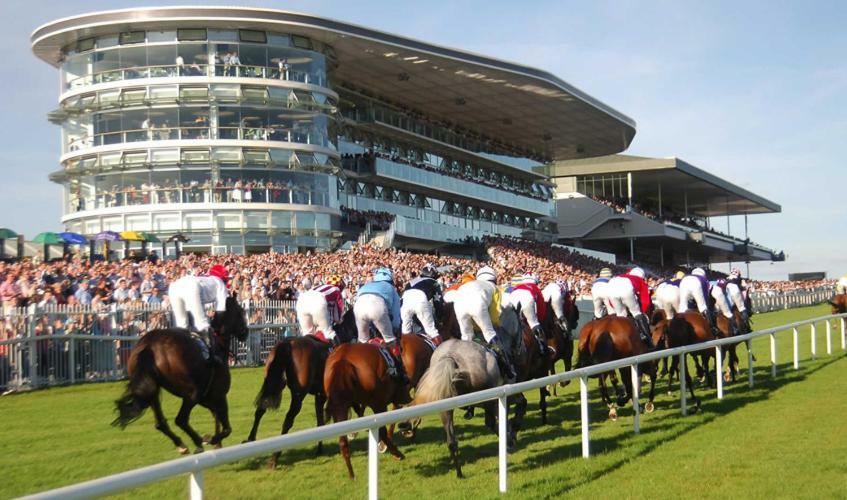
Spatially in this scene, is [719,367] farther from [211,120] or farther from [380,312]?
[211,120]

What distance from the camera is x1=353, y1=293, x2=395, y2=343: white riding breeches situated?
9812 mm

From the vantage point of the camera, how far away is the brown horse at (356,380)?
8438 mm

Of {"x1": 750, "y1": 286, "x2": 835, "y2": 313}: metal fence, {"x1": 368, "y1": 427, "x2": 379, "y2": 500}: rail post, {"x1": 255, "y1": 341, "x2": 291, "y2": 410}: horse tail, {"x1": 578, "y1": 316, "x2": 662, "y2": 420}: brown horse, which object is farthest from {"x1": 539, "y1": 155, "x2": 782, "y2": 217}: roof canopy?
{"x1": 368, "y1": 427, "x2": 379, "y2": 500}: rail post

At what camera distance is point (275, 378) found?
358 inches

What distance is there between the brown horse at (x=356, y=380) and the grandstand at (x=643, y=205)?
56.8 meters

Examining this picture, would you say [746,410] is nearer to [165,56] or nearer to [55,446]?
[55,446]

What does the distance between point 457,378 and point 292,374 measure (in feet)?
6.58

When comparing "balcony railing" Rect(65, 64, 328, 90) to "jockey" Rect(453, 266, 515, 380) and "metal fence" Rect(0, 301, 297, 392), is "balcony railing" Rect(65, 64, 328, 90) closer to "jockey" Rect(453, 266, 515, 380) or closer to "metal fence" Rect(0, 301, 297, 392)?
"metal fence" Rect(0, 301, 297, 392)

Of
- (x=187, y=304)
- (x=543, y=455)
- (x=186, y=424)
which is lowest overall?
(x=543, y=455)

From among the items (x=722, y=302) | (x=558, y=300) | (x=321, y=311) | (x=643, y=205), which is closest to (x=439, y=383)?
(x=321, y=311)

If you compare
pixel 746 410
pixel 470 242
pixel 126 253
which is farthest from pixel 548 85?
pixel 746 410

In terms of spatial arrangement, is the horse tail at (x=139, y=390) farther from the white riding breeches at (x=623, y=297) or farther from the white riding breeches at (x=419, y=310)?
the white riding breeches at (x=623, y=297)

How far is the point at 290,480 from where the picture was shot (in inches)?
311

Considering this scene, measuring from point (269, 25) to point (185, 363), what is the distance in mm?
30131
